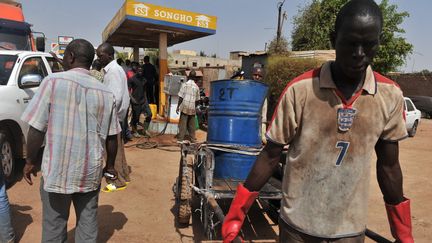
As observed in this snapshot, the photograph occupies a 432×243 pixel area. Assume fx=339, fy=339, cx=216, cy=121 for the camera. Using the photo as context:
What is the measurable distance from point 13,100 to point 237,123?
11.1 feet

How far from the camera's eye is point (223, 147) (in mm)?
3783

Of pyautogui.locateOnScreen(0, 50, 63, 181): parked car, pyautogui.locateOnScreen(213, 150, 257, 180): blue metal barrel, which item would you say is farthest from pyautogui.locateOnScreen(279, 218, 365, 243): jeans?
pyautogui.locateOnScreen(0, 50, 63, 181): parked car

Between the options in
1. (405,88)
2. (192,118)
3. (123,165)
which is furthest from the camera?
(405,88)

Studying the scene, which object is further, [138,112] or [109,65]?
[138,112]

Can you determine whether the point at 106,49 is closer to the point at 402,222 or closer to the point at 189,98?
the point at 189,98

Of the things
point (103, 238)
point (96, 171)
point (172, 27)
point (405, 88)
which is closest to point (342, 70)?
point (96, 171)

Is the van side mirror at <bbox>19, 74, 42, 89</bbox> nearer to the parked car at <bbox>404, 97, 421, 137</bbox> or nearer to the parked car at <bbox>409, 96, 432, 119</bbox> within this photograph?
the parked car at <bbox>404, 97, 421, 137</bbox>

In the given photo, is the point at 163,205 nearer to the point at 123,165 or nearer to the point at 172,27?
the point at 123,165

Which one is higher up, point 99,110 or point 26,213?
point 99,110

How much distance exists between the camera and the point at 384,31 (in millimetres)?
20094

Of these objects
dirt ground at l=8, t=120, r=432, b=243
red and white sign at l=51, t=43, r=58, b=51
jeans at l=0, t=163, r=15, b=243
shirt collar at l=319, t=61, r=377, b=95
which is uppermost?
red and white sign at l=51, t=43, r=58, b=51

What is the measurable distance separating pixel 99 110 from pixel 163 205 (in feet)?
8.10

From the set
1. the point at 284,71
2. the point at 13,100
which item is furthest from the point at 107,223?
the point at 284,71

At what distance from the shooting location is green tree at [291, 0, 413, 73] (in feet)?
67.1
